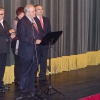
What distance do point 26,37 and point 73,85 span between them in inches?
75.9

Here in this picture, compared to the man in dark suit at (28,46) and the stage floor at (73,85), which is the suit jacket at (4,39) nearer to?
the man in dark suit at (28,46)

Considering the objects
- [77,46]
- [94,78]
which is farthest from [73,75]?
[77,46]

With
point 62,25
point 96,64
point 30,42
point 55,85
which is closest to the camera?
point 30,42

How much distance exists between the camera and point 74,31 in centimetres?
889

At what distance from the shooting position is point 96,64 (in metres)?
9.72

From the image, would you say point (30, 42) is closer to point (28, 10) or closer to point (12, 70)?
point (28, 10)

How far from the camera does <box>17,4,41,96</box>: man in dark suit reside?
5.49m

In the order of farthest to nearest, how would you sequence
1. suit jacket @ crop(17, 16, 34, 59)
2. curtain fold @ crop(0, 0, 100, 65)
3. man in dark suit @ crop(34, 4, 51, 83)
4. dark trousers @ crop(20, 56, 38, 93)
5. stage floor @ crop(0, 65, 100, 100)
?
curtain fold @ crop(0, 0, 100, 65) → man in dark suit @ crop(34, 4, 51, 83) → stage floor @ crop(0, 65, 100, 100) → dark trousers @ crop(20, 56, 38, 93) → suit jacket @ crop(17, 16, 34, 59)

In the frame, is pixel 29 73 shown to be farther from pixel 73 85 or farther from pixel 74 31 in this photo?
pixel 74 31

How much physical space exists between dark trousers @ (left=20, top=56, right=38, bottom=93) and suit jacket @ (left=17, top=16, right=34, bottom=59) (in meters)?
0.12

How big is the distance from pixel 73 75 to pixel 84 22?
6.21ft

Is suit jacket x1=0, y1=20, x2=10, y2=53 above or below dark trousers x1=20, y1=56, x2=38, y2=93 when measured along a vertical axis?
above

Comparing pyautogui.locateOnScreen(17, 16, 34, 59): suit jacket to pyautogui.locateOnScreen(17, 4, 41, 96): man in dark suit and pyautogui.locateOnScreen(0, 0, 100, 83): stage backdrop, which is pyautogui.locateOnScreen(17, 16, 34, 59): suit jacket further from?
pyautogui.locateOnScreen(0, 0, 100, 83): stage backdrop

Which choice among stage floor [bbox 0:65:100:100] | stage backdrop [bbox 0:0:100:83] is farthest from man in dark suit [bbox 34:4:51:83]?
stage backdrop [bbox 0:0:100:83]
